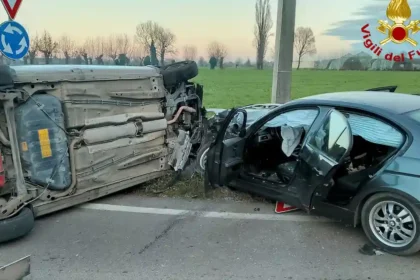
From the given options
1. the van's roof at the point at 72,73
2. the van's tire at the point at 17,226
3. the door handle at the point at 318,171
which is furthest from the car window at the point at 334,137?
the van's tire at the point at 17,226

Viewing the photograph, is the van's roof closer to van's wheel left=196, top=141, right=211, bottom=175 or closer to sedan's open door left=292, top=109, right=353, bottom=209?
van's wheel left=196, top=141, right=211, bottom=175

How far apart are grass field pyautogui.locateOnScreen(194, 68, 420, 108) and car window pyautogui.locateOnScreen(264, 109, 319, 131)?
572 cm

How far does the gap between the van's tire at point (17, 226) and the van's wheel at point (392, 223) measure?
3.10m

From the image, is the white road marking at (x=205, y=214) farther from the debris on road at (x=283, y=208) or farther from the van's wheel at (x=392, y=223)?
the van's wheel at (x=392, y=223)

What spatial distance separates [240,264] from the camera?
329cm

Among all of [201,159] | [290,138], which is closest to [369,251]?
[290,138]

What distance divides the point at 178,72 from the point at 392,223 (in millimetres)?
3361

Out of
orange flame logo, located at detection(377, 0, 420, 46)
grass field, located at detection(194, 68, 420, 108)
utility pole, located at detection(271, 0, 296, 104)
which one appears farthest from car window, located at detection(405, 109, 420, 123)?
orange flame logo, located at detection(377, 0, 420, 46)

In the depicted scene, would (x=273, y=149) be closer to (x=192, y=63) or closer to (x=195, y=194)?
(x=195, y=194)

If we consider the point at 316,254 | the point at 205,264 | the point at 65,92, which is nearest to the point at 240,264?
the point at 205,264

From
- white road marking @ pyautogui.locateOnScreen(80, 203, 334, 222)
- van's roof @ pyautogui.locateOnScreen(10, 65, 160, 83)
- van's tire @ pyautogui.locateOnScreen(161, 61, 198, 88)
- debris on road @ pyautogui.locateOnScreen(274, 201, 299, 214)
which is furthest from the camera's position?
van's tire @ pyautogui.locateOnScreen(161, 61, 198, 88)

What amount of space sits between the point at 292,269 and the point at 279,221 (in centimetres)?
99

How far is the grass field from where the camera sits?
39.1ft

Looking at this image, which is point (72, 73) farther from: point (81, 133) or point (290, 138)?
point (290, 138)
